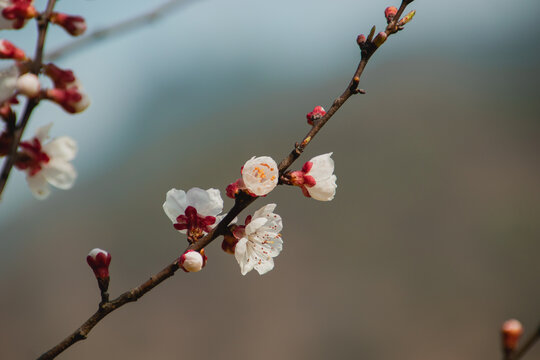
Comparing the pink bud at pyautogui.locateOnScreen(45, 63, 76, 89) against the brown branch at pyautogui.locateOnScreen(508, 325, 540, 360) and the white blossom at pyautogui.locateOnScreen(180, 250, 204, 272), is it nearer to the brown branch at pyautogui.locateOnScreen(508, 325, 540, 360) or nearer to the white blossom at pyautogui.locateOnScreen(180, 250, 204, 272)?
the white blossom at pyautogui.locateOnScreen(180, 250, 204, 272)

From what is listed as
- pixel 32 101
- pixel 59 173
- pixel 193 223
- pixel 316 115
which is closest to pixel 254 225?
pixel 193 223

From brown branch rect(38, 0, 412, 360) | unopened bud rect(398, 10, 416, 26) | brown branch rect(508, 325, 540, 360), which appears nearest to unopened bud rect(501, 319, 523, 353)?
brown branch rect(508, 325, 540, 360)

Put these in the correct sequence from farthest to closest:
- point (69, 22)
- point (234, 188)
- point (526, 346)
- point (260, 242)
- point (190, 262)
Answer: point (260, 242)
point (234, 188)
point (190, 262)
point (69, 22)
point (526, 346)

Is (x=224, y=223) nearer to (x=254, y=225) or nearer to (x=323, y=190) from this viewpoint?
(x=254, y=225)

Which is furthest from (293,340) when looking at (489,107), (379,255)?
(489,107)

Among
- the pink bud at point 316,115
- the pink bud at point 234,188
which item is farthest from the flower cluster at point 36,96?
the pink bud at point 316,115

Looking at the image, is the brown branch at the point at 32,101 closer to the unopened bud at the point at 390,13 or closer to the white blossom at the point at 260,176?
the white blossom at the point at 260,176
